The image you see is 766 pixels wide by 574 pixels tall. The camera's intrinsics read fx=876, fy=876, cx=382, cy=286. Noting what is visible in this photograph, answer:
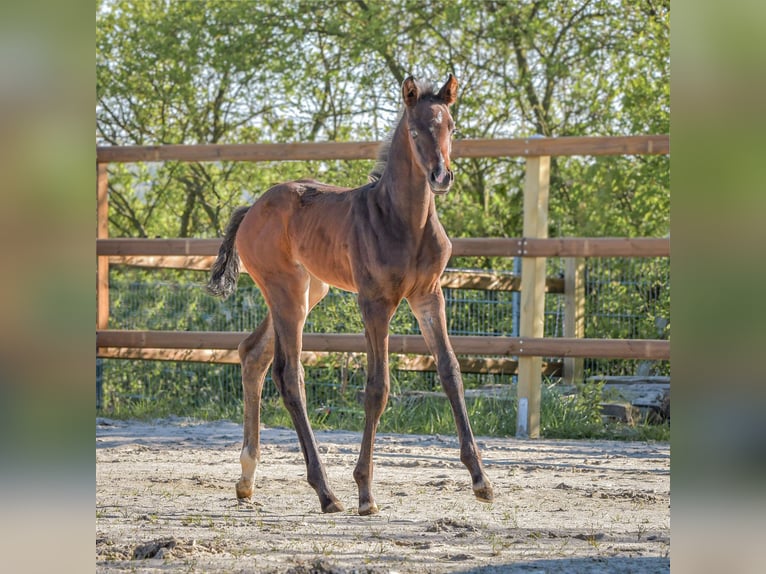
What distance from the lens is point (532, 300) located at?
22.3ft

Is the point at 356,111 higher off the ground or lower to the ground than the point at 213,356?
higher

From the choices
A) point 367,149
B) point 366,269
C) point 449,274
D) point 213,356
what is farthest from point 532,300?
point 366,269

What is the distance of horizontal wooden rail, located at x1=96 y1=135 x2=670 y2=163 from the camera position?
6738 millimetres

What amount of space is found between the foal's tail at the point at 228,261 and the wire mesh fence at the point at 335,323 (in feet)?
8.04

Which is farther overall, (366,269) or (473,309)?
(473,309)

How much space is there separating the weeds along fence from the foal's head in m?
2.81

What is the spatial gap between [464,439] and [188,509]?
1388 mm

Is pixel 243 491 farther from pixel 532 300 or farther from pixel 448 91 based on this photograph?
pixel 532 300

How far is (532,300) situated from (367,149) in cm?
177

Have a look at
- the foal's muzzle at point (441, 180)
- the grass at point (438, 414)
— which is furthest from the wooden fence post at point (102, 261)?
the foal's muzzle at point (441, 180)

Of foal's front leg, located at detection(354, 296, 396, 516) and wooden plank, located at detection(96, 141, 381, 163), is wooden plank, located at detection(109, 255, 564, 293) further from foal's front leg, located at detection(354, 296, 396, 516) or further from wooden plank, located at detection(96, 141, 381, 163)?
foal's front leg, located at detection(354, 296, 396, 516)

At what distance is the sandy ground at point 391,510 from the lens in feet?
10.5
